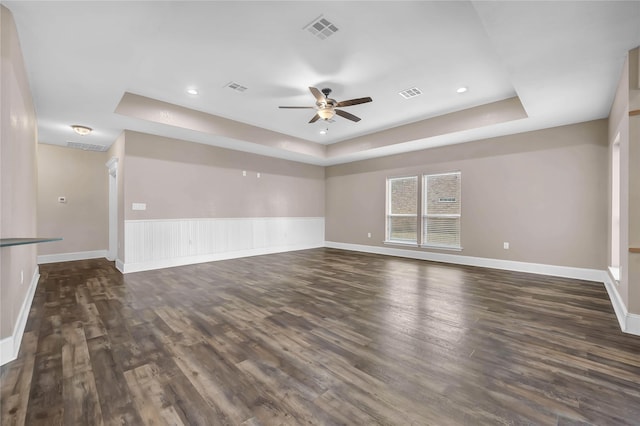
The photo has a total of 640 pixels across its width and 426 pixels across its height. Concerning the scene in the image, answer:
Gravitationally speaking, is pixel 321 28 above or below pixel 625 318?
above

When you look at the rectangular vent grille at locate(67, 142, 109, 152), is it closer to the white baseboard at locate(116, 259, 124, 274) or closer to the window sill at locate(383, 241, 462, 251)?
the white baseboard at locate(116, 259, 124, 274)

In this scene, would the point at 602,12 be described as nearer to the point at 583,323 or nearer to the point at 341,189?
the point at 583,323

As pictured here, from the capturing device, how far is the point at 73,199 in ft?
21.0

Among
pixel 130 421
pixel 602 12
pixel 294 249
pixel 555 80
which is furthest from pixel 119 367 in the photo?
pixel 294 249

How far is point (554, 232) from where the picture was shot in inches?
191

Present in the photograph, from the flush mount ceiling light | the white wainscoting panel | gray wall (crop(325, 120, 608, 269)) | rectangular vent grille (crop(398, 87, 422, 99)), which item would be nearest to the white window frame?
gray wall (crop(325, 120, 608, 269))

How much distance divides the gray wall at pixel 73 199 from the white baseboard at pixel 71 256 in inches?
3.2

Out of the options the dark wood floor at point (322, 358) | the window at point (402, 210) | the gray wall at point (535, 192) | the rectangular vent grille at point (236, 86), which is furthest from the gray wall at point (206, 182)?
the gray wall at point (535, 192)

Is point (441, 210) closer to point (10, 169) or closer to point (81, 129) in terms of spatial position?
point (10, 169)

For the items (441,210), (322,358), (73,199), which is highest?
(73,199)

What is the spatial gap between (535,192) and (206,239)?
680 centimetres

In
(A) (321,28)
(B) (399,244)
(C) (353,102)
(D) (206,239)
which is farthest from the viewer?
(B) (399,244)

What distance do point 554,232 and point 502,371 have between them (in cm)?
419

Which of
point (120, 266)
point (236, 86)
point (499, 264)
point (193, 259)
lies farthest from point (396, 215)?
point (120, 266)
